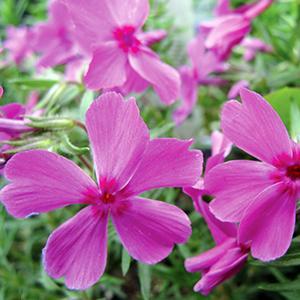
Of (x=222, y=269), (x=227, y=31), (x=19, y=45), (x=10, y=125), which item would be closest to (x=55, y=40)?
(x=19, y=45)

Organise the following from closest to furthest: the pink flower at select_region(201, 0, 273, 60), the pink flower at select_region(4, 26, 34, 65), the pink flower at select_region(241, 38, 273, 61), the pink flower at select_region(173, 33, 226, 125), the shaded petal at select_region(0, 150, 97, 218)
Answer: the shaded petal at select_region(0, 150, 97, 218) < the pink flower at select_region(201, 0, 273, 60) < the pink flower at select_region(173, 33, 226, 125) < the pink flower at select_region(241, 38, 273, 61) < the pink flower at select_region(4, 26, 34, 65)

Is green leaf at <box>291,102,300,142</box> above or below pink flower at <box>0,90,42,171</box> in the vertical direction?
above

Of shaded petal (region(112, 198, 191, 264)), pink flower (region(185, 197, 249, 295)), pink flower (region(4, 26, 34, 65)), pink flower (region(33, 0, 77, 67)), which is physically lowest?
pink flower (region(4, 26, 34, 65))

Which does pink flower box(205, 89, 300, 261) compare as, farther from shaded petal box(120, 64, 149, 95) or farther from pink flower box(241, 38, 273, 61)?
pink flower box(241, 38, 273, 61)

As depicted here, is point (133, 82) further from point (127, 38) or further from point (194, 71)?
point (194, 71)

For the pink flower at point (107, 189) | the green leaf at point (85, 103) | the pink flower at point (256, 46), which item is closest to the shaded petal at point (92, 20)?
the green leaf at point (85, 103)

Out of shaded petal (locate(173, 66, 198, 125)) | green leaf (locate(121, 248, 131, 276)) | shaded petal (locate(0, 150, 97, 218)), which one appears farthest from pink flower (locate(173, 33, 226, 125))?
shaded petal (locate(0, 150, 97, 218))

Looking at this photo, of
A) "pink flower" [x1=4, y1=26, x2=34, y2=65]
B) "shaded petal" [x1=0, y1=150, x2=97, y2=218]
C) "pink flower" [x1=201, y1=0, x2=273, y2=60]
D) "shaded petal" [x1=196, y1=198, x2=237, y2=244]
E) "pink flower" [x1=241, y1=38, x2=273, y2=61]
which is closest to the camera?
"shaded petal" [x1=0, y1=150, x2=97, y2=218]

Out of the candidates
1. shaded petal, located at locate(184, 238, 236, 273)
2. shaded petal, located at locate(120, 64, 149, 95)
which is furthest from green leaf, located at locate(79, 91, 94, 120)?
shaded petal, located at locate(184, 238, 236, 273)

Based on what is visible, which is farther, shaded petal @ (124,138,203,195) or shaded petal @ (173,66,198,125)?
shaded petal @ (173,66,198,125)
